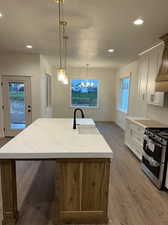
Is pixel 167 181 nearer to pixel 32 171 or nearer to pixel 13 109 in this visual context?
pixel 32 171

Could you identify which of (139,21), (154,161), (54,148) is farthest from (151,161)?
(139,21)

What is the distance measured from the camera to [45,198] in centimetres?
225

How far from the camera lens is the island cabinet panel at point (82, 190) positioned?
5.60 feet

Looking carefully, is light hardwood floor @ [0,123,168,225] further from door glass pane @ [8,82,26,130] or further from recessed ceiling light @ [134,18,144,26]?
recessed ceiling light @ [134,18,144,26]

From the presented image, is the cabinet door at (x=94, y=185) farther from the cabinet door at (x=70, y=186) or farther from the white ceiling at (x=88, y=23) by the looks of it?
the white ceiling at (x=88, y=23)

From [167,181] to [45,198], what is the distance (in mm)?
1896

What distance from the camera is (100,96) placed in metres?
7.91

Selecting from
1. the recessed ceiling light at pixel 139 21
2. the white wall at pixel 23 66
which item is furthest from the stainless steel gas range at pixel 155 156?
the white wall at pixel 23 66

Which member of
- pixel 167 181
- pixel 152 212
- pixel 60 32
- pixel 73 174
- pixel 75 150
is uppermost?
pixel 60 32

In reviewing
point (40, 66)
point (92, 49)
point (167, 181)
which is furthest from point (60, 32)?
point (167, 181)

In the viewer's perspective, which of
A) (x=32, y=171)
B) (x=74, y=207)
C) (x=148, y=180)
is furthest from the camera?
(x=32, y=171)

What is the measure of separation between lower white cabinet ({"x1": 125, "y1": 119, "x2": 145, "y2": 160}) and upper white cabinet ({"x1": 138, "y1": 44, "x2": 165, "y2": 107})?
69 centimetres

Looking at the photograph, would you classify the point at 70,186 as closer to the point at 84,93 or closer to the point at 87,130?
the point at 87,130

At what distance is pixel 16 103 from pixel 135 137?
381cm
